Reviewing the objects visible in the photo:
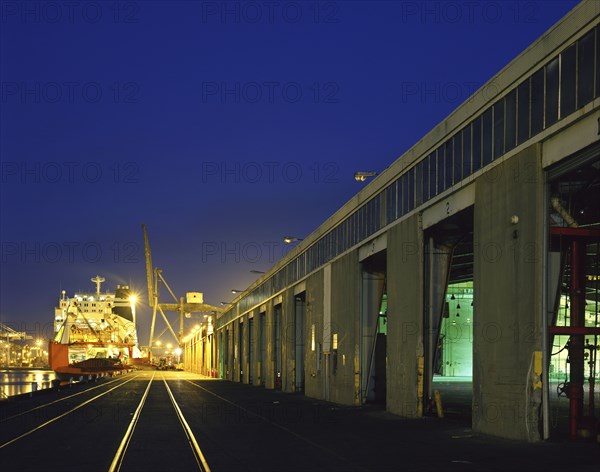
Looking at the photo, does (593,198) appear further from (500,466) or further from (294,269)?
(294,269)

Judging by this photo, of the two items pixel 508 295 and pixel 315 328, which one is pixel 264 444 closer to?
pixel 508 295

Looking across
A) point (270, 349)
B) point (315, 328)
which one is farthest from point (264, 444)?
point (270, 349)

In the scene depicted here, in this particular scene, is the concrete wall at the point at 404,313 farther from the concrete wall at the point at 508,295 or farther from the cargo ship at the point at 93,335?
the cargo ship at the point at 93,335

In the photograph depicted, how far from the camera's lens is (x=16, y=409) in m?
37.3

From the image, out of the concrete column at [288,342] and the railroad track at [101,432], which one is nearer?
the railroad track at [101,432]

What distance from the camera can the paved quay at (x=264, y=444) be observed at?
16188mm

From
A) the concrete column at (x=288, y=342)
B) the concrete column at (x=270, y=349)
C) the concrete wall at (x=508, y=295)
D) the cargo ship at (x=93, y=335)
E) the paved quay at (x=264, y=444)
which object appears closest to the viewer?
the paved quay at (x=264, y=444)

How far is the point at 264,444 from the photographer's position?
65.8 feet

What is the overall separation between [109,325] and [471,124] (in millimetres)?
132417

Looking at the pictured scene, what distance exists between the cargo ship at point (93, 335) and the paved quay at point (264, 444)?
63.7 metres

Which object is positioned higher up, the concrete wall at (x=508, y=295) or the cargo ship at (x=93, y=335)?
the concrete wall at (x=508, y=295)

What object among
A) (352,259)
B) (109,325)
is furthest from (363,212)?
(109,325)

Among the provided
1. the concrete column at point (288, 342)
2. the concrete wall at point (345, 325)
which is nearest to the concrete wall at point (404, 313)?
the concrete wall at point (345, 325)

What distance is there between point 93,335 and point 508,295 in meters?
120
